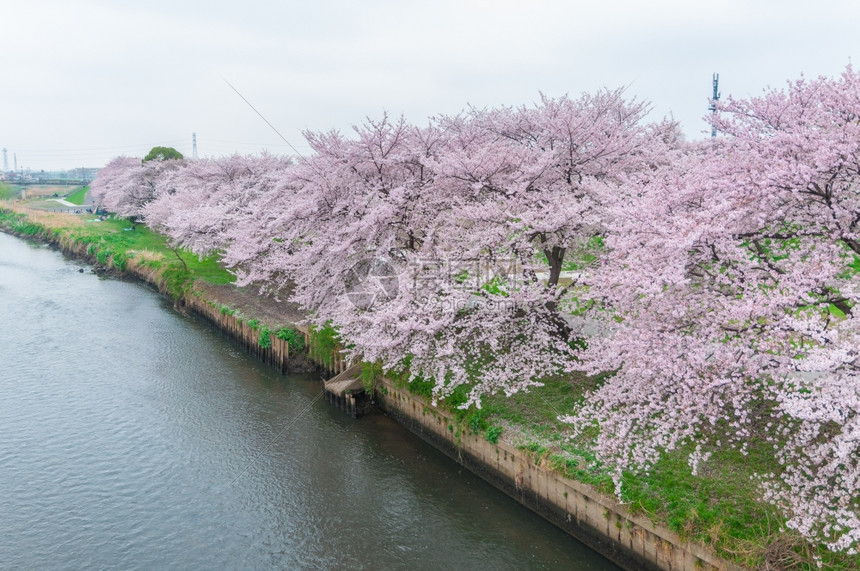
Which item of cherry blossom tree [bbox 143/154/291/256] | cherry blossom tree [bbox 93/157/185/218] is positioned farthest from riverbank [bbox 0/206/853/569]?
cherry blossom tree [bbox 93/157/185/218]

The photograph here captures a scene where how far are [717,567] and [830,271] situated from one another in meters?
5.49

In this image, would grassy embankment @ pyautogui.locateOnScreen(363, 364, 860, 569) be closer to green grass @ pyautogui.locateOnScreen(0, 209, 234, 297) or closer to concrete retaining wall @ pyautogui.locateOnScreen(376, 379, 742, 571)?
concrete retaining wall @ pyautogui.locateOnScreen(376, 379, 742, 571)

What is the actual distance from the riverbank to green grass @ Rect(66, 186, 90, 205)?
336 feet

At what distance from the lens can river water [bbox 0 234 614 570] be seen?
12.3 metres

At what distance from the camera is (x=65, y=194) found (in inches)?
4481

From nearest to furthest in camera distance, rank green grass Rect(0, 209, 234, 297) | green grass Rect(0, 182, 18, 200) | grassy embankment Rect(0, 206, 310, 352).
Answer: grassy embankment Rect(0, 206, 310, 352) < green grass Rect(0, 209, 234, 297) < green grass Rect(0, 182, 18, 200)

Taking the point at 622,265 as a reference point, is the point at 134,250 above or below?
below

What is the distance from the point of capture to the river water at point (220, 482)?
1233 centimetres

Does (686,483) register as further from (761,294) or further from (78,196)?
(78,196)

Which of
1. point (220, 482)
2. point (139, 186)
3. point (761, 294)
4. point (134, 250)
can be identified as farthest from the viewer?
point (139, 186)

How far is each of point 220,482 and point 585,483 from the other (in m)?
9.78

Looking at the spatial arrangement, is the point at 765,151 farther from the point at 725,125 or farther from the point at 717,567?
the point at 717,567

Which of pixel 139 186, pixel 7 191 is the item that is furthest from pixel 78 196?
pixel 139 186

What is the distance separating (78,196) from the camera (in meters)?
109
